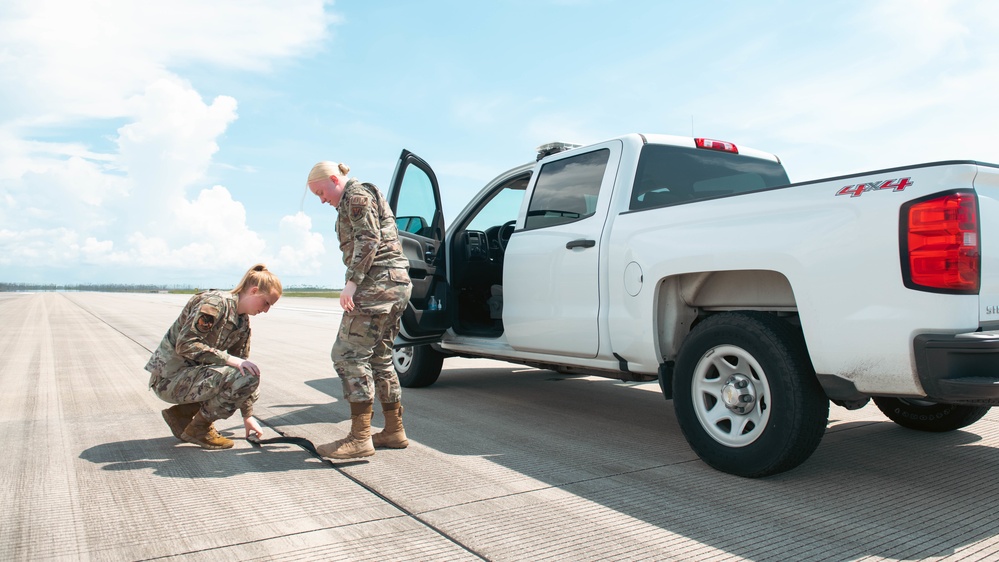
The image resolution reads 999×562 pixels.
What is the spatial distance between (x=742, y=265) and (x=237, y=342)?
9.87 feet

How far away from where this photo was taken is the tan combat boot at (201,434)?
Answer: 13.6 feet

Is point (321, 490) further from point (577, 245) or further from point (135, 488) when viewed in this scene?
point (577, 245)

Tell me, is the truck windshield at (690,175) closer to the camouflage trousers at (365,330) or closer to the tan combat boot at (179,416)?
the camouflage trousers at (365,330)

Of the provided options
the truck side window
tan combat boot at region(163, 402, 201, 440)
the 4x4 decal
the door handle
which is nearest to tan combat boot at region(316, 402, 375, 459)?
tan combat boot at region(163, 402, 201, 440)

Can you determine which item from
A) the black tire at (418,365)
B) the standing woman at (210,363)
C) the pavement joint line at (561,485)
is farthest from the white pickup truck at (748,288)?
the standing woman at (210,363)

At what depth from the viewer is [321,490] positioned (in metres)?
3.38

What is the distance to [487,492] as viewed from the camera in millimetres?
3301

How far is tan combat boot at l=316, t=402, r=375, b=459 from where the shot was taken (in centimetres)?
391

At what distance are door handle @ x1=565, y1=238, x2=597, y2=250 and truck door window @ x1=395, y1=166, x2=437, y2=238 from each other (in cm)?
177

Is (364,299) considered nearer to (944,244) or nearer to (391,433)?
(391,433)

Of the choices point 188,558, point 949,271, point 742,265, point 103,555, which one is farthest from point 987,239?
point 103,555

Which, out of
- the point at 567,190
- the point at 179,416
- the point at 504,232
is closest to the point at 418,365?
the point at 504,232

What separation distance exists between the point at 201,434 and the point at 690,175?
3.57m

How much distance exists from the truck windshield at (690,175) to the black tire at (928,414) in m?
1.64
